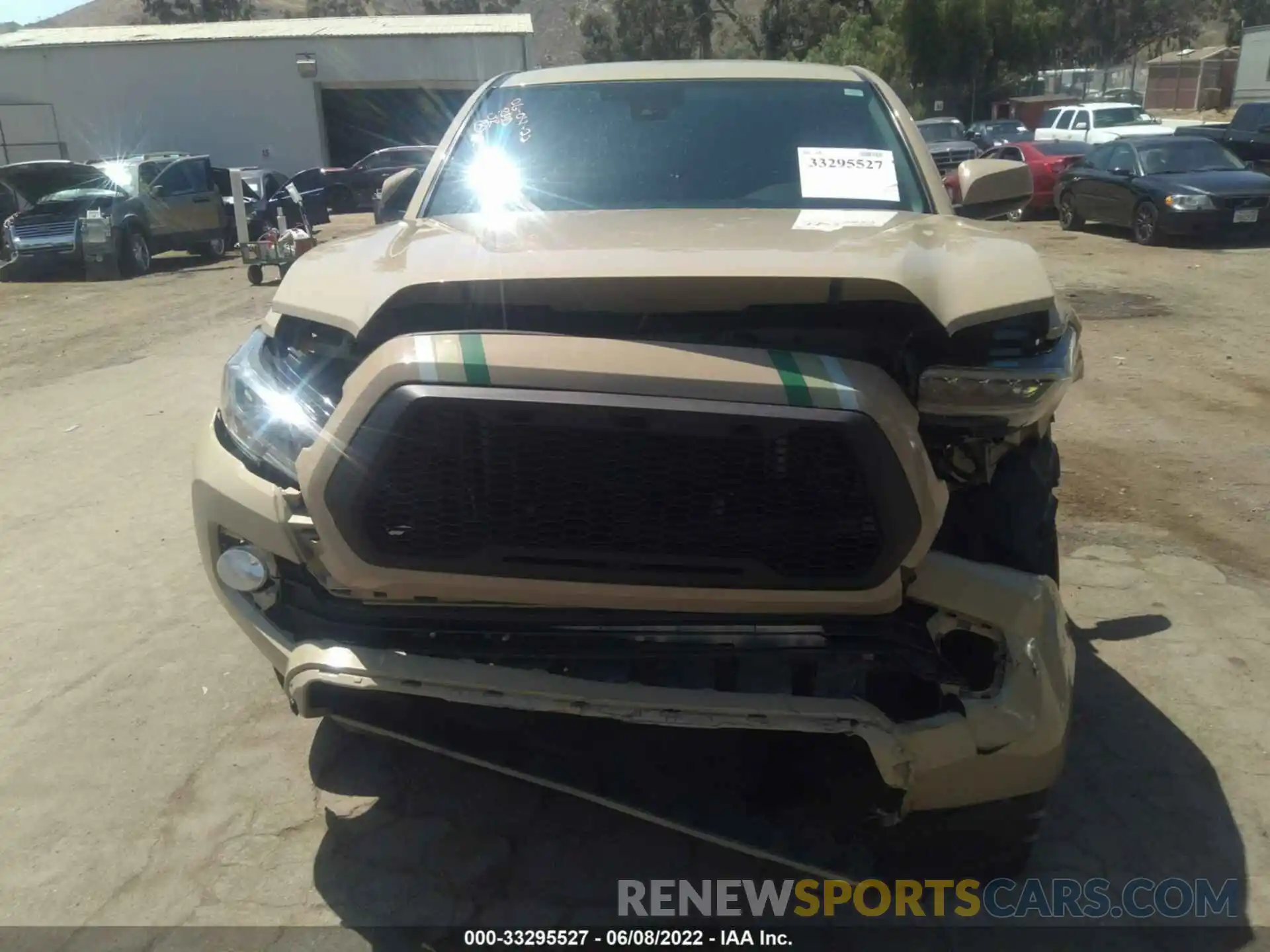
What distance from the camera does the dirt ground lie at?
2.73 meters

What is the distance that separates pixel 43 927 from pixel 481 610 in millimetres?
1351

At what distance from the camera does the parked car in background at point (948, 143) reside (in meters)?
23.2

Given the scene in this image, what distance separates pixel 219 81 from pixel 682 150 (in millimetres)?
31504

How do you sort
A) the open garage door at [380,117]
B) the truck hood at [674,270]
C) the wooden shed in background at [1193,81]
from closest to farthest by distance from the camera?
the truck hood at [674,270] → the open garage door at [380,117] → the wooden shed in background at [1193,81]

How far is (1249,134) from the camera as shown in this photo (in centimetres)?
1908

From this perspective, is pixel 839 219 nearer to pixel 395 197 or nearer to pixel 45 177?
pixel 395 197

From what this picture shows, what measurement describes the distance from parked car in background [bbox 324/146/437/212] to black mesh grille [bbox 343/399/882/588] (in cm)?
2533

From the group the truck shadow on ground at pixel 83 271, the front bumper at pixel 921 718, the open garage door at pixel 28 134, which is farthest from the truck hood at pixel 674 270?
the open garage door at pixel 28 134

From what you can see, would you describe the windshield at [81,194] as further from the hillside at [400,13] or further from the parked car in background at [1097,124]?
the hillside at [400,13]

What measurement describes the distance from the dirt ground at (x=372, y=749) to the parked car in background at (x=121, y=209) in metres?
10.8

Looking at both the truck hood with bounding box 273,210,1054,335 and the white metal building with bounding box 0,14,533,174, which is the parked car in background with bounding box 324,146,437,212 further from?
the truck hood with bounding box 273,210,1054,335

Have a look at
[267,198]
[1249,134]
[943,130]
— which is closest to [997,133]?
[943,130]

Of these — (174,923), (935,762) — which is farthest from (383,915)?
(935,762)

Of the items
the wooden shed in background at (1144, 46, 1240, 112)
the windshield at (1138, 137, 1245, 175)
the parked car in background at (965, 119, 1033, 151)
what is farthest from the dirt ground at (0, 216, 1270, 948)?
the wooden shed in background at (1144, 46, 1240, 112)
